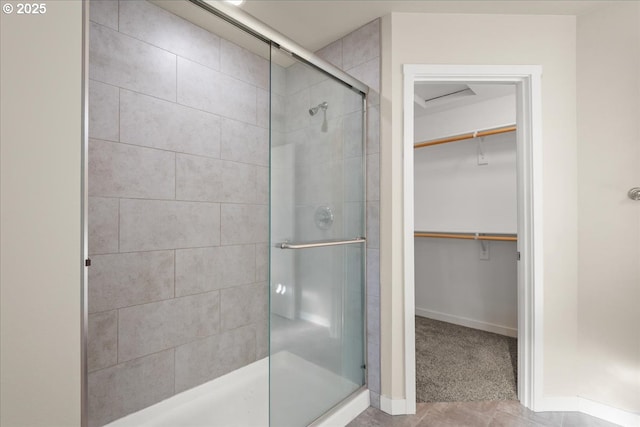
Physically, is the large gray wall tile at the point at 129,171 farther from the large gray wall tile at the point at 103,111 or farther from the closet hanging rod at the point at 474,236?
the closet hanging rod at the point at 474,236

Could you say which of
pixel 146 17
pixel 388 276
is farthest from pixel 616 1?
pixel 146 17

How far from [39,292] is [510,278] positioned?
3.49m

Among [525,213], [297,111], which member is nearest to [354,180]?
[297,111]

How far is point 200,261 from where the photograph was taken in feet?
6.79

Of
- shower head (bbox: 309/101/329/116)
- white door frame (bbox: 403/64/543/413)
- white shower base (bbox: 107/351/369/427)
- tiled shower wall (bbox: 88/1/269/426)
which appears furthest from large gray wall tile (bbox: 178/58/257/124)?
white shower base (bbox: 107/351/369/427)

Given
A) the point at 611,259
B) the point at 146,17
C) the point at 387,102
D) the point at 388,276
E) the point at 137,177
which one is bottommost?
the point at 388,276

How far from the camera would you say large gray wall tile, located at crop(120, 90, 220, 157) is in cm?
174

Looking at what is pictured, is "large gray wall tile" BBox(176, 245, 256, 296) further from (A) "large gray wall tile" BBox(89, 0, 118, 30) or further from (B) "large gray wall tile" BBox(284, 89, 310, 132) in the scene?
(A) "large gray wall tile" BBox(89, 0, 118, 30)

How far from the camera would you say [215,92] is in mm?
2160

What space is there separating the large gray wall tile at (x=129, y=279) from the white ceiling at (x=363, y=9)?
158 centimetres

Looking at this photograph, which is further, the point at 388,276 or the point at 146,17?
the point at 388,276

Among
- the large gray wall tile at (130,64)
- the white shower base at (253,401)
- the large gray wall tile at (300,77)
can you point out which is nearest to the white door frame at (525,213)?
the white shower base at (253,401)

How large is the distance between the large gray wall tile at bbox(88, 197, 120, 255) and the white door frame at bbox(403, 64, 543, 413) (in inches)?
63.1

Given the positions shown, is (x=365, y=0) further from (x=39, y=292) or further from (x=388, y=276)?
(x=39, y=292)
